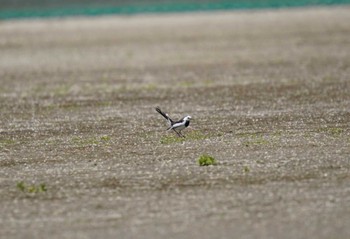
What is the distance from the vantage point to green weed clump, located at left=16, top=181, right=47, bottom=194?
46.8 feet

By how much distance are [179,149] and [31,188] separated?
3.69 m

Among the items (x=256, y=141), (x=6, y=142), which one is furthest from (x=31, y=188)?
(x=6, y=142)

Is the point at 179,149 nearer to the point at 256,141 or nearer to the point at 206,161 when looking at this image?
the point at 256,141

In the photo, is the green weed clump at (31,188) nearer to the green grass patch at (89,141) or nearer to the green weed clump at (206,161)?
the green weed clump at (206,161)

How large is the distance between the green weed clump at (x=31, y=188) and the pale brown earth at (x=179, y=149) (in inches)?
2.4

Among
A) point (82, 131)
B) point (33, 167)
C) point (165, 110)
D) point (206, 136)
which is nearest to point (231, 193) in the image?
point (33, 167)

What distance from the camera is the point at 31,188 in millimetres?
14438

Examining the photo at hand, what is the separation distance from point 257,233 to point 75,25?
70549 mm

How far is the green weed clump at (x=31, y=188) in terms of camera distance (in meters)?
14.3

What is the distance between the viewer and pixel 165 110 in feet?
78.9

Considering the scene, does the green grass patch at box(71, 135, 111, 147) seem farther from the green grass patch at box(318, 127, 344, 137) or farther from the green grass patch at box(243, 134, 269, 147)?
the green grass patch at box(318, 127, 344, 137)

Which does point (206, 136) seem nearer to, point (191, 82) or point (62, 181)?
point (62, 181)

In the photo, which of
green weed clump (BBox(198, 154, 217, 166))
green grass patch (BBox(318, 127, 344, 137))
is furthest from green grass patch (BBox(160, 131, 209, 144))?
green weed clump (BBox(198, 154, 217, 166))

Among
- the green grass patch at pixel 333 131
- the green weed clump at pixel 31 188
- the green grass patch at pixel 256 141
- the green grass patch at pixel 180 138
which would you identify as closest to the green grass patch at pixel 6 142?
the green grass patch at pixel 180 138
